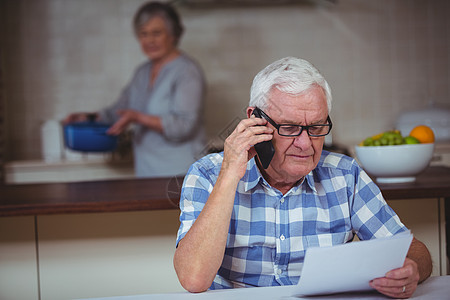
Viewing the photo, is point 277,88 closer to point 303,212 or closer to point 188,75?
point 303,212

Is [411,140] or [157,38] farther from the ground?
[157,38]

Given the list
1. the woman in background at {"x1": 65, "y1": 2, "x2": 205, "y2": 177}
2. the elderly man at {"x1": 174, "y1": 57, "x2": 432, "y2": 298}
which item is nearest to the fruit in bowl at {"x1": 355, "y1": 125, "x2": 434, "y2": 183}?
the elderly man at {"x1": 174, "y1": 57, "x2": 432, "y2": 298}

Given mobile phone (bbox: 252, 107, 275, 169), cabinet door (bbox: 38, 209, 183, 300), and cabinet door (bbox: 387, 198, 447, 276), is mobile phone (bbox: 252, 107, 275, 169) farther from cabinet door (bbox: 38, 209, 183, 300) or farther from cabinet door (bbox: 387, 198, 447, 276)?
cabinet door (bbox: 387, 198, 447, 276)

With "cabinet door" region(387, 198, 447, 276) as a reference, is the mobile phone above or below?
above

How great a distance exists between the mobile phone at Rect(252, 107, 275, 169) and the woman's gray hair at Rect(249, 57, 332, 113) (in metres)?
0.02

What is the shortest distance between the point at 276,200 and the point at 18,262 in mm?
988

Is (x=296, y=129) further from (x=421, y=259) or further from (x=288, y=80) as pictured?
(x=421, y=259)

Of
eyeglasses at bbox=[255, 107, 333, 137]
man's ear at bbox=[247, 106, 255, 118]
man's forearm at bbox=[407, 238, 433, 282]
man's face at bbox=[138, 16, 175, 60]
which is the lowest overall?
man's forearm at bbox=[407, 238, 433, 282]

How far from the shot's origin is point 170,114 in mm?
2830

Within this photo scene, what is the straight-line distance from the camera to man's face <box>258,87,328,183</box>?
3.94ft

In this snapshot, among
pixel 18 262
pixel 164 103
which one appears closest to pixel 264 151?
pixel 18 262

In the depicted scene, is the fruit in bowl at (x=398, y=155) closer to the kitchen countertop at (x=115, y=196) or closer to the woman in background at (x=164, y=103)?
the kitchen countertop at (x=115, y=196)

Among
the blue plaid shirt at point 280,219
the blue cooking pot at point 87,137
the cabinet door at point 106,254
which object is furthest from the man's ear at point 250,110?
the blue cooking pot at point 87,137

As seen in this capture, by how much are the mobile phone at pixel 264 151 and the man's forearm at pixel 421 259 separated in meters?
0.40
